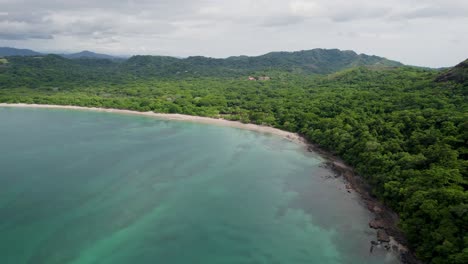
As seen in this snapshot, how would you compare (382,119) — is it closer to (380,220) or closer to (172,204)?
(380,220)

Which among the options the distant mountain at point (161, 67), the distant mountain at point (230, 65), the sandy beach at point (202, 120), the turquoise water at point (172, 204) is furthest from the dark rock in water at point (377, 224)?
the distant mountain at point (230, 65)

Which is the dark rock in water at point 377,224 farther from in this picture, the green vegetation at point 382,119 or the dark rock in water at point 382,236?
the green vegetation at point 382,119

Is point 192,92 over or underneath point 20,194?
over

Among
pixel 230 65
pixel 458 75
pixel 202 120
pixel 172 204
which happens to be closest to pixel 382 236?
pixel 172 204

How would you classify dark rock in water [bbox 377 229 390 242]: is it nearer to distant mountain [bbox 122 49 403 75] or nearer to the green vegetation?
the green vegetation

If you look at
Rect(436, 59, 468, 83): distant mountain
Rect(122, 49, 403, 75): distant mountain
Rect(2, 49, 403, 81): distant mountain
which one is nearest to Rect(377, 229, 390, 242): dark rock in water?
Rect(436, 59, 468, 83): distant mountain

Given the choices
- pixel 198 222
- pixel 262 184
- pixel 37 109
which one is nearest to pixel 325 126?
pixel 262 184

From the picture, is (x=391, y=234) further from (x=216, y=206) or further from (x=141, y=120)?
(x=141, y=120)
